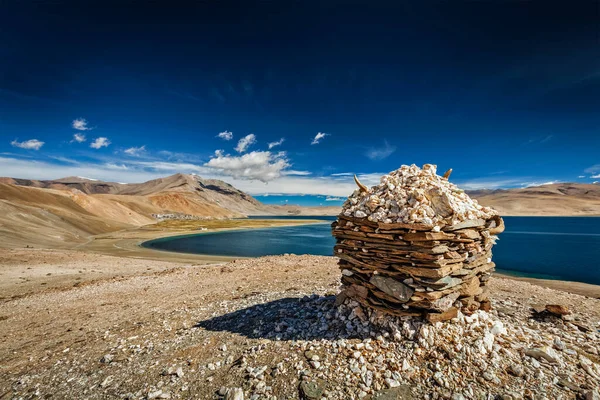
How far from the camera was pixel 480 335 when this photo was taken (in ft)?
22.7

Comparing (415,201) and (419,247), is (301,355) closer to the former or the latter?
(419,247)

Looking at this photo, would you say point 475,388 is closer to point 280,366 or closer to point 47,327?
point 280,366

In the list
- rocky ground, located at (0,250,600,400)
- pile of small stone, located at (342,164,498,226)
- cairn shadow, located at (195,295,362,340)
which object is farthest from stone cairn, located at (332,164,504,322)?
cairn shadow, located at (195,295,362,340)

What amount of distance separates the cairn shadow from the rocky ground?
43 mm

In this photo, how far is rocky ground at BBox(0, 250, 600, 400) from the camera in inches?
239

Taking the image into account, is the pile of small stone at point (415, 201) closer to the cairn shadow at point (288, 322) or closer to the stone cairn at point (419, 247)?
the stone cairn at point (419, 247)

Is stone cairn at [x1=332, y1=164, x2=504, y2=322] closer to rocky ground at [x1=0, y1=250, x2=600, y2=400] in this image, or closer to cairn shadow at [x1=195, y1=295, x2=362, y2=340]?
rocky ground at [x1=0, y1=250, x2=600, y2=400]

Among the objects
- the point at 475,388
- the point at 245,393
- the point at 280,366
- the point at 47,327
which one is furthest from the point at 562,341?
the point at 47,327

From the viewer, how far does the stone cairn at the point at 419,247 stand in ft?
23.4

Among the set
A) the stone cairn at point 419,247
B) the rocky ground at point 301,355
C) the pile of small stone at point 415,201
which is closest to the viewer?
the rocky ground at point 301,355

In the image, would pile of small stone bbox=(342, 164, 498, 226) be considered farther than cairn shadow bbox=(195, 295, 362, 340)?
No

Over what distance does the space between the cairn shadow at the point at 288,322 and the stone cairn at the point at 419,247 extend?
1.12m

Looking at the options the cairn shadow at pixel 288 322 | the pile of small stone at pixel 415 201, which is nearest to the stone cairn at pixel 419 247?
the pile of small stone at pixel 415 201

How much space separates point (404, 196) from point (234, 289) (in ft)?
36.7
